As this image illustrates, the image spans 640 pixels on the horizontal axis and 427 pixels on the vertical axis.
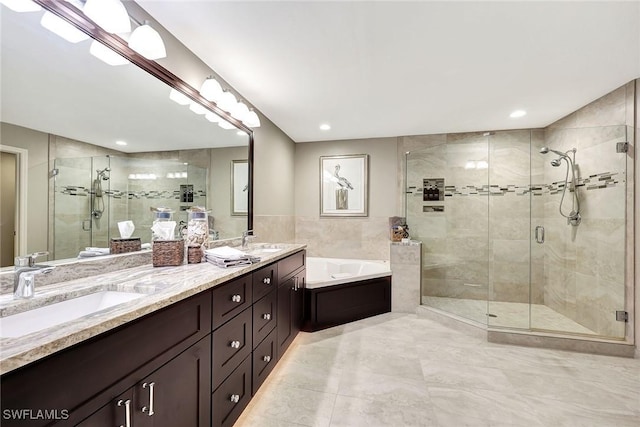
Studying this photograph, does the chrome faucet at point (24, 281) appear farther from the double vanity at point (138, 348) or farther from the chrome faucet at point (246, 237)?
the chrome faucet at point (246, 237)

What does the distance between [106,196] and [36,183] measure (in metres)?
0.31

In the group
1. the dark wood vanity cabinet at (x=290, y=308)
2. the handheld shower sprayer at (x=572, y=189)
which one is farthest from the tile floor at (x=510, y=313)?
the dark wood vanity cabinet at (x=290, y=308)

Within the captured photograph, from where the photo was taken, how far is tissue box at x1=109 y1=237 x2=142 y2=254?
1.38 meters

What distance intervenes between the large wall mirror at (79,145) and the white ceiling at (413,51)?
508 millimetres

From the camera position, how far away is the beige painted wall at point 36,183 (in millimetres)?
992

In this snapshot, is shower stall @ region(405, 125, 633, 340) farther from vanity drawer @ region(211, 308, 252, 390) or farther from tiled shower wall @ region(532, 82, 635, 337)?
vanity drawer @ region(211, 308, 252, 390)

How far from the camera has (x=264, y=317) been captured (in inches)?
68.6

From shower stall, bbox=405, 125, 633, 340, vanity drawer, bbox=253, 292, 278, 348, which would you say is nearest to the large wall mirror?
vanity drawer, bbox=253, 292, 278, 348

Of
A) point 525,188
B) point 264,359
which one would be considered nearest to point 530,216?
point 525,188

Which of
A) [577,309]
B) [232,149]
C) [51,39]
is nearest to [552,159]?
[577,309]

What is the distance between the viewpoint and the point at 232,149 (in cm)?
238

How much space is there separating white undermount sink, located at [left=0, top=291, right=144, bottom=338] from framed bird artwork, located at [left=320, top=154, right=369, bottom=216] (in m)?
3.04

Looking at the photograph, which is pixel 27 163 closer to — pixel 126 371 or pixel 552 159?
pixel 126 371

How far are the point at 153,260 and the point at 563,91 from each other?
349 cm
